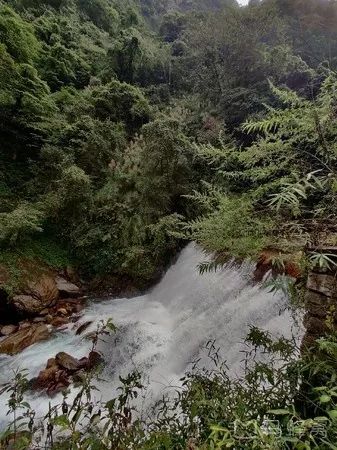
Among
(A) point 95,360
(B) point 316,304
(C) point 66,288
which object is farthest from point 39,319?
(B) point 316,304

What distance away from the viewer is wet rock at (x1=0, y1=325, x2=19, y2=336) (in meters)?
6.46

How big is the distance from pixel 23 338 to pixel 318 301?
583 centimetres

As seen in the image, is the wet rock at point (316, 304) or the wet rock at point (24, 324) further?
the wet rock at point (24, 324)

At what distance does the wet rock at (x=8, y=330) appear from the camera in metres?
6.46

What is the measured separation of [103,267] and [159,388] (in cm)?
486

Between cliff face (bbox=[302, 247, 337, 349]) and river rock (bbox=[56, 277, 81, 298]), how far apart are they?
7.04 metres

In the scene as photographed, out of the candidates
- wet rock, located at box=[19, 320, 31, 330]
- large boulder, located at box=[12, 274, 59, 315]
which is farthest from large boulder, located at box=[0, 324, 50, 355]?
large boulder, located at box=[12, 274, 59, 315]

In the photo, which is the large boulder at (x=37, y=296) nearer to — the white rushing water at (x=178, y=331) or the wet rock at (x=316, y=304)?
the white rushing water at (x=178, y=331)

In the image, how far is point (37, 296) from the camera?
7.38 meters

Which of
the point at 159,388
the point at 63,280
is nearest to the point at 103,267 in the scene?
the point at 63,280

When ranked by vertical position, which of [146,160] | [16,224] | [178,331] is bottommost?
[178,331]

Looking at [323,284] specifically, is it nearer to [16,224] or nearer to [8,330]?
[8,330]

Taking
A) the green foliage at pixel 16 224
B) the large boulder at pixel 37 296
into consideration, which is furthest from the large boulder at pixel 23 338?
the green foliage at pixel 16 224

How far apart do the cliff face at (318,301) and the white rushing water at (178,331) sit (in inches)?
67.9
